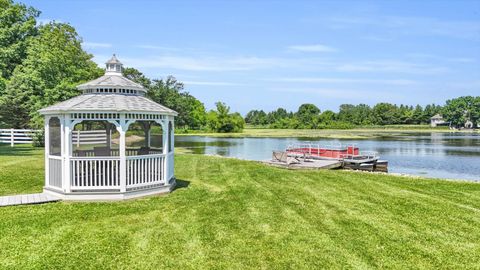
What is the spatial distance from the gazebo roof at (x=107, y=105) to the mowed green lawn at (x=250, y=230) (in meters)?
2.57

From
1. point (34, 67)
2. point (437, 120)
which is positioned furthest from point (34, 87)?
point (437, 120)

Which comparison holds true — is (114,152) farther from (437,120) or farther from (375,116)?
(437,120)

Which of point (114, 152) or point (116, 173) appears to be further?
point (114, 152)

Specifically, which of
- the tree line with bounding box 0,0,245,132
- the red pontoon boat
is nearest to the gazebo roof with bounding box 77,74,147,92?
the red pontoon boat

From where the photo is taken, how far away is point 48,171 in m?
11.0

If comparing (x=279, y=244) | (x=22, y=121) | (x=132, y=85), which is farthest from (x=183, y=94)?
(x=279, y=244)

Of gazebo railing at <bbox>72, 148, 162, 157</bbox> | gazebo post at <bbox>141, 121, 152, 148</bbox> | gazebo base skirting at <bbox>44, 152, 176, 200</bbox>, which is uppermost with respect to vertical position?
gazebo post at <bbox>141, 121, 152, 148</bbox>

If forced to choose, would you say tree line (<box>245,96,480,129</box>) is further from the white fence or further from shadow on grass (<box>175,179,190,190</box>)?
shadow on grass (<box>175,179,190,190</box>)

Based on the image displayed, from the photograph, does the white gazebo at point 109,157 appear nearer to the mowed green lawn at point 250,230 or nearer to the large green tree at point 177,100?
the mowed green lawn at point 250,230

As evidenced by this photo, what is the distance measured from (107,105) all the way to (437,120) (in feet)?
507

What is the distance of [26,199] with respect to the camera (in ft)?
33.6

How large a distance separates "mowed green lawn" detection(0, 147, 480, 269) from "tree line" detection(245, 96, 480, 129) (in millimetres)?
106435

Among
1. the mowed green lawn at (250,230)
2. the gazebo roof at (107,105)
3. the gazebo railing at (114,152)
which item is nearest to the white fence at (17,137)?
the gazebo railing at (114,152)

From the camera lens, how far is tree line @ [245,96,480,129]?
119438mm
